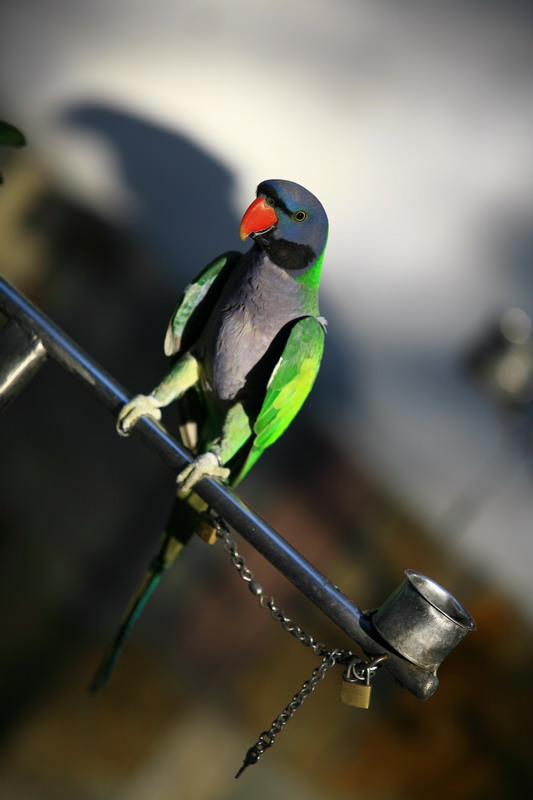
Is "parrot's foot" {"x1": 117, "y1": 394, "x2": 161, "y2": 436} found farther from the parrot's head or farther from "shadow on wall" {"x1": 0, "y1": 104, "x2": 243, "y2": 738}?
"shadow on wall" {"x1": 0, "y1": 104, "x2": 243, "y2": 738}

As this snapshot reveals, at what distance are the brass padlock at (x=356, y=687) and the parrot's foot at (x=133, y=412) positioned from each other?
1.38ft

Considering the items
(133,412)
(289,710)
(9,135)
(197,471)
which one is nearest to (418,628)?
(289,710)

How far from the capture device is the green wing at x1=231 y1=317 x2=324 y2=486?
3.02 feet

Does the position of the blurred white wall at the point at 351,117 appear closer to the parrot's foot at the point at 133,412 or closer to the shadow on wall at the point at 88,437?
the shadow on wall at the point at 88,437

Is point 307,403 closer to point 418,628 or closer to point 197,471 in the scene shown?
point 197,471

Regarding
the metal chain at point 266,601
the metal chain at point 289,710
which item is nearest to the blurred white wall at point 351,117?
the metal chain at point 266,601

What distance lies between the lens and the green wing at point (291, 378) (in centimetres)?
92

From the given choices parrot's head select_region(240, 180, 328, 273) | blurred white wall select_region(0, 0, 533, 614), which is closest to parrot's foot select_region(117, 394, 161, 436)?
parrot's head select_region(240, 180, 328, 273)

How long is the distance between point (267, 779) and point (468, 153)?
1.68m

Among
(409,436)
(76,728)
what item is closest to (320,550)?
(409,436)

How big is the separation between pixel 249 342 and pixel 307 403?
76 centimetres

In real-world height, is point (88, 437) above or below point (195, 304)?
below

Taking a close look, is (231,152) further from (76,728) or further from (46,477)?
(76,728)

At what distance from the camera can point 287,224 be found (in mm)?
888
